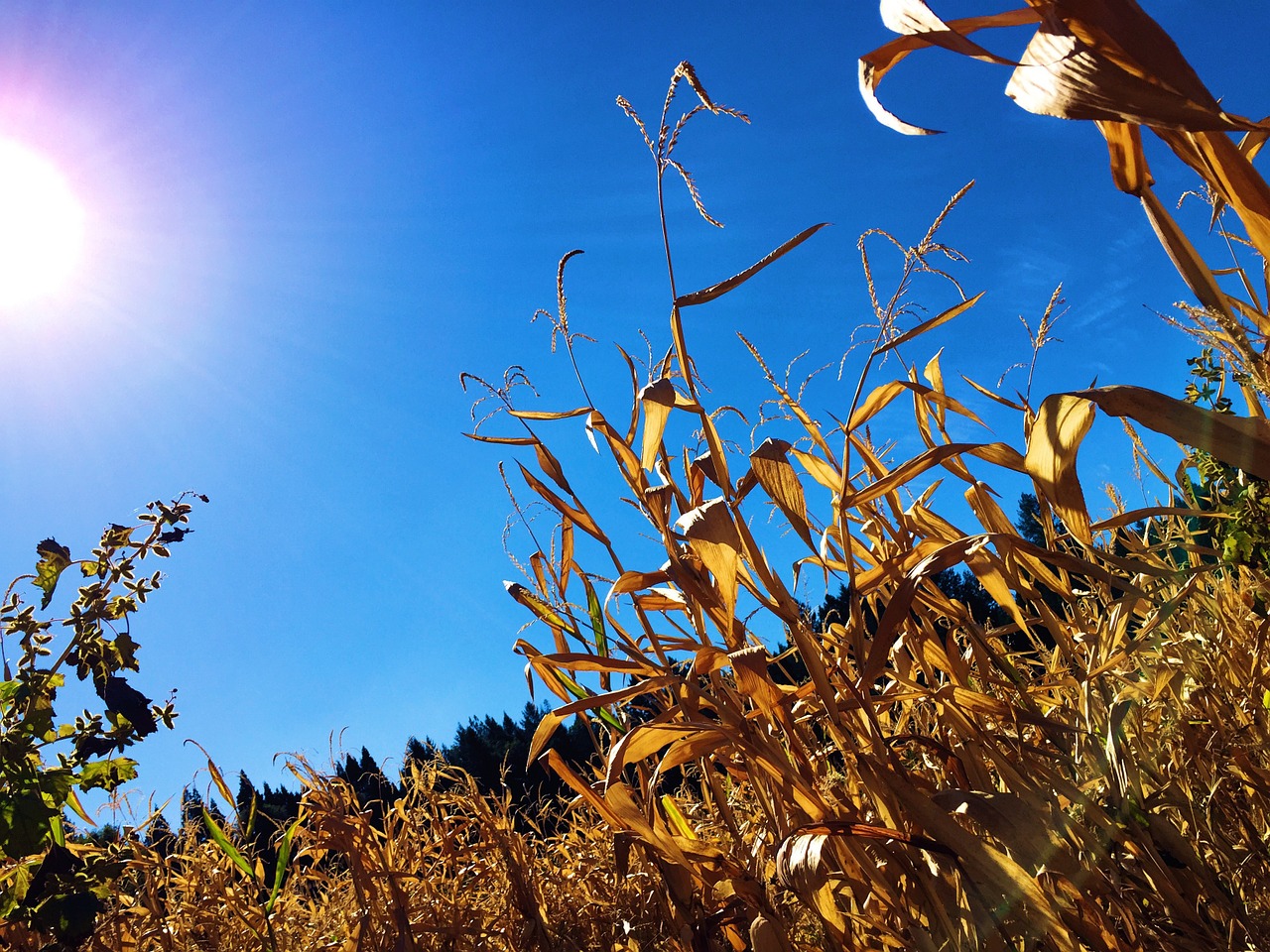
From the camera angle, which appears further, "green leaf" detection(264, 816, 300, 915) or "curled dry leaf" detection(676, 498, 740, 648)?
"green leaf" detection(264, 816, 300, 915)

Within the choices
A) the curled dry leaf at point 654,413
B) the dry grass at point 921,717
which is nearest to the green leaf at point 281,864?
the dry grass at point 921,717

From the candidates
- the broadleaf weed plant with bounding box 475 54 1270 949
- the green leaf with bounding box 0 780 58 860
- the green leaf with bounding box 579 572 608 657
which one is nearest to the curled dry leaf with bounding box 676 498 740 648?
the broadleaf weed plant with bounding box 475 54 1270 949

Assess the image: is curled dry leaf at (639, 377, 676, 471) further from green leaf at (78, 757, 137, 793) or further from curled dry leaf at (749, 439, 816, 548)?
green leaf at (78, 757, 137, 793)

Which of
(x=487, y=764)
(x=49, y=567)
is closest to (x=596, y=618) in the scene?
(x=49, y=567)

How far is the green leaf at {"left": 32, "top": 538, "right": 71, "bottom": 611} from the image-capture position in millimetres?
1538

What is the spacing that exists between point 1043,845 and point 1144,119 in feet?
2.17

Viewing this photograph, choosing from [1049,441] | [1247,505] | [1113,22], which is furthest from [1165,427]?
[1247,505]

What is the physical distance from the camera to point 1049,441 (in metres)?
0.84

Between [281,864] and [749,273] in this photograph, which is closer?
[749,273]

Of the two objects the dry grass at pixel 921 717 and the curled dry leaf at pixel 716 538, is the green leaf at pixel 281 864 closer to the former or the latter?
the dry grass at pixel 921 717

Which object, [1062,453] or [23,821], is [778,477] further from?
[23,821]

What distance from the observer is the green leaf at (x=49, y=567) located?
60.6 inches

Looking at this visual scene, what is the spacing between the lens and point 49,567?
154 centimetres

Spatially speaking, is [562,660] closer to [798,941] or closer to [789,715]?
[789,715]
